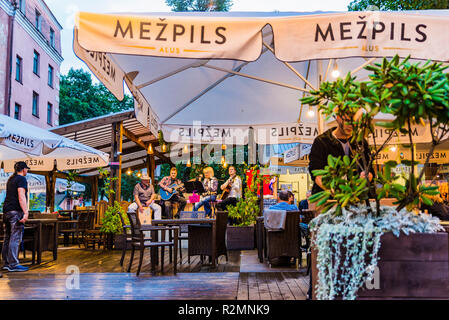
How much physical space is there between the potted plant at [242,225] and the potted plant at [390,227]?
6763 mm

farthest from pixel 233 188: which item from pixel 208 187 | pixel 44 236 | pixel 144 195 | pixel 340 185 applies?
pixel 340 185

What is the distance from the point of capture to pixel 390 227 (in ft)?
7.34

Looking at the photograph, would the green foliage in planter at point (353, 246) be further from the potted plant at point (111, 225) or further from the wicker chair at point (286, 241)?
the potted plant at point (111, 225)

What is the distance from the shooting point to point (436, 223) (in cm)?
232

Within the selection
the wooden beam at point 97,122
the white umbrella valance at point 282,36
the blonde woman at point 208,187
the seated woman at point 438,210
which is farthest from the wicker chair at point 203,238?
the wooden beam at point 97,122

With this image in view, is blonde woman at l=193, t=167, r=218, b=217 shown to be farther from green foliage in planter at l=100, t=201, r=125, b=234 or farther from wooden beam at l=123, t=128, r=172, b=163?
wooden beam at l=123, t=128, r=172, b=163

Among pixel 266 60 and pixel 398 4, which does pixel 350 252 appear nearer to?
pixel 266 60

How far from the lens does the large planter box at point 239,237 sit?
9031 mm

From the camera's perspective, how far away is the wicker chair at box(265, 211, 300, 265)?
21.1ft

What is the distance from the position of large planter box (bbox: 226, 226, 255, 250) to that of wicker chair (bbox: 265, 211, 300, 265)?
259 centimetres

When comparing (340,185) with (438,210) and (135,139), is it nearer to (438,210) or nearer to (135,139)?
(438,210)

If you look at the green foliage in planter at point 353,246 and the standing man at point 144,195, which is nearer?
the green foliage in planter at point 353,246

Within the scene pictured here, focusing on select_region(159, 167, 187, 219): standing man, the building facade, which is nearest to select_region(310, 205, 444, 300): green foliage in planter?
select_region(159, 167, 187, 219): standing man
